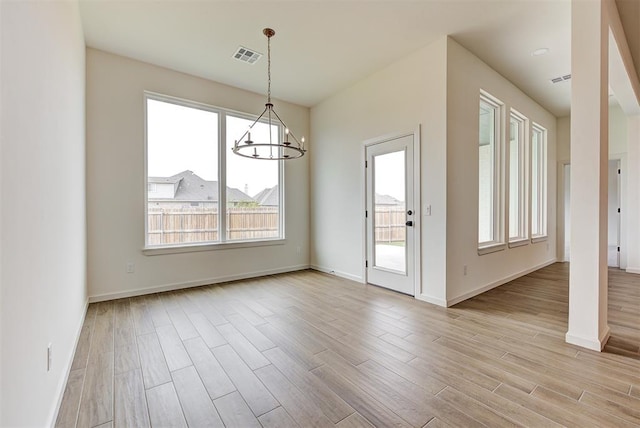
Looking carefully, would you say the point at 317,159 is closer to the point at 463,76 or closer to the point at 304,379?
the point at 463,76

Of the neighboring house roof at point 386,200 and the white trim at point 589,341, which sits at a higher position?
the neighboring house roof at point 386,200

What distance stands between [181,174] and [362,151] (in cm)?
272

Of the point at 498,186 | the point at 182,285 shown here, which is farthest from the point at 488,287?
the point at 182,285

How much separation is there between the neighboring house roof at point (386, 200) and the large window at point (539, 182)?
11.2 ft

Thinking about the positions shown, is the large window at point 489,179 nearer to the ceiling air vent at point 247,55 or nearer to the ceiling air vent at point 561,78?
the ceiling air vent at point 561,78

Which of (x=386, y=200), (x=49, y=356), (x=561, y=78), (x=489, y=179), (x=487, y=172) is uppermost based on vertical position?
(x=561, y=78)

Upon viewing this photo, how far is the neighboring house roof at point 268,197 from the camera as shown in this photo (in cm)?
511

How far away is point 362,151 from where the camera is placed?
178 inches

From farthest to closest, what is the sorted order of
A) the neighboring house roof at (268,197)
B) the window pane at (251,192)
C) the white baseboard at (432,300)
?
the neighboring house roof at (268,197)
the window pane at (251,192)
the white baseboard at (432,300)

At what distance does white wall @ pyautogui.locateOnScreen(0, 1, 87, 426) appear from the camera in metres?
1.11

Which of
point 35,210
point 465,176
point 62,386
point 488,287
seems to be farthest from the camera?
point 488,287

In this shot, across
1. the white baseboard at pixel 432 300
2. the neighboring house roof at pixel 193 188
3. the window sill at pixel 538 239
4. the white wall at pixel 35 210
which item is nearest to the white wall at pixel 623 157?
the window sill at pixel 538 239

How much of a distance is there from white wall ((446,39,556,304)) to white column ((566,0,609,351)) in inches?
45.6

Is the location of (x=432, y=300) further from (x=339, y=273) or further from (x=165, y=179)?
(x=165, y=179)
